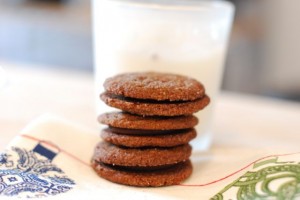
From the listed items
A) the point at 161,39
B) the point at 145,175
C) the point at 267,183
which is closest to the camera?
the point at 267,183

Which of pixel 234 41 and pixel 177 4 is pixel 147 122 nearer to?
pixel 177 4

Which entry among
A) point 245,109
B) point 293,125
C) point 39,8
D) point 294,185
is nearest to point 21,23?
point 39,8

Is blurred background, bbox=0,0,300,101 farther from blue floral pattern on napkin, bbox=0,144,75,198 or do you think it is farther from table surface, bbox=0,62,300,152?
blue floral pattern on napkin, bbox=0,144,75,198

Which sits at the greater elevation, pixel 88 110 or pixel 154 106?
pixel 154 106

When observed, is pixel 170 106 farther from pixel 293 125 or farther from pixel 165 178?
pixel 293 125

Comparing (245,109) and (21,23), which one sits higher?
(21,23)

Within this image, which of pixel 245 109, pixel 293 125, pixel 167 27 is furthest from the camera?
pixel 245 109

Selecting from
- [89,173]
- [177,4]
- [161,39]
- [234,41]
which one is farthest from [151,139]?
[234,41]

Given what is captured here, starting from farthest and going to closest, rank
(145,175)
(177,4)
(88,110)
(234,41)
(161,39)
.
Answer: (234,41)
(88,110)
(177,4)
(161,39)
(145,175)
